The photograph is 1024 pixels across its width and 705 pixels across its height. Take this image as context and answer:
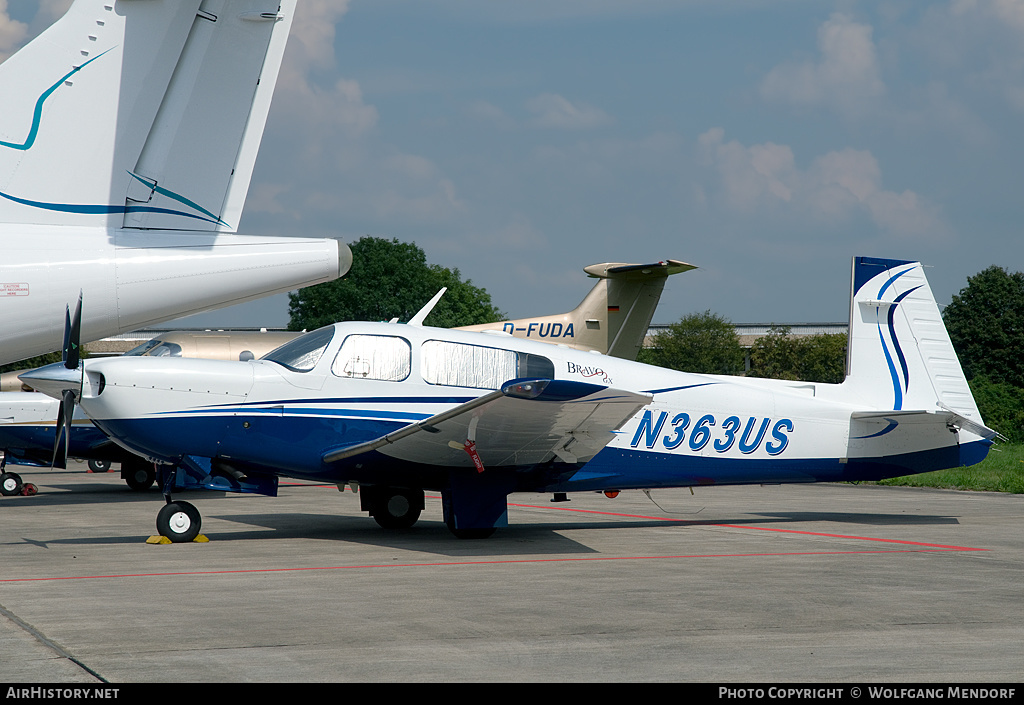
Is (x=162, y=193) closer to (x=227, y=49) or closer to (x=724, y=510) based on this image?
(x=227, y=49)

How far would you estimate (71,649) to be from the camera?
15.6ft

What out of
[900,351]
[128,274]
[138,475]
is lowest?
[138,475]

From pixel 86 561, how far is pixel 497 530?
414 centimetres

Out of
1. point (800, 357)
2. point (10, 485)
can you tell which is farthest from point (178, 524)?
point (800, 357)

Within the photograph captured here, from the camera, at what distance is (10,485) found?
683 inches

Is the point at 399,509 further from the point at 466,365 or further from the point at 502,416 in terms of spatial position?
the point at 502,416

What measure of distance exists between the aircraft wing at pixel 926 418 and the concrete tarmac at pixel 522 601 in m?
1.19

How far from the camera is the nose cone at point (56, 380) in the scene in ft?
28.9

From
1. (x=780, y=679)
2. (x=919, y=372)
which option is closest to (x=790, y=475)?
(x=919, y=372)

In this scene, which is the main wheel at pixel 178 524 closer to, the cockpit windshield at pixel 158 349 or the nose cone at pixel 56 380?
the nose cone at pixel 56 380

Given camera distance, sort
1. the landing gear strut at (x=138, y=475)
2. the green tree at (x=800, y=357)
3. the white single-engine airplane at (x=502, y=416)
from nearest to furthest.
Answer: the white single-engine airplane at (x=502, y=416)
the landing gear strut at (x=138, y=475)
the green tree at (x=800, y=357)

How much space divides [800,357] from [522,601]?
72.5 meters

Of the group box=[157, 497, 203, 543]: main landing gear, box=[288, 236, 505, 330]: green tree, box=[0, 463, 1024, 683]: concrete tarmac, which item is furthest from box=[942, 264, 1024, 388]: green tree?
box=[157, 497, 203, 543]: main landing gear

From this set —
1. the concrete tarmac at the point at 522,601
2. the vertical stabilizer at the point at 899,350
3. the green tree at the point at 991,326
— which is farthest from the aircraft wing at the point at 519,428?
the green tree at the point at 991,326
